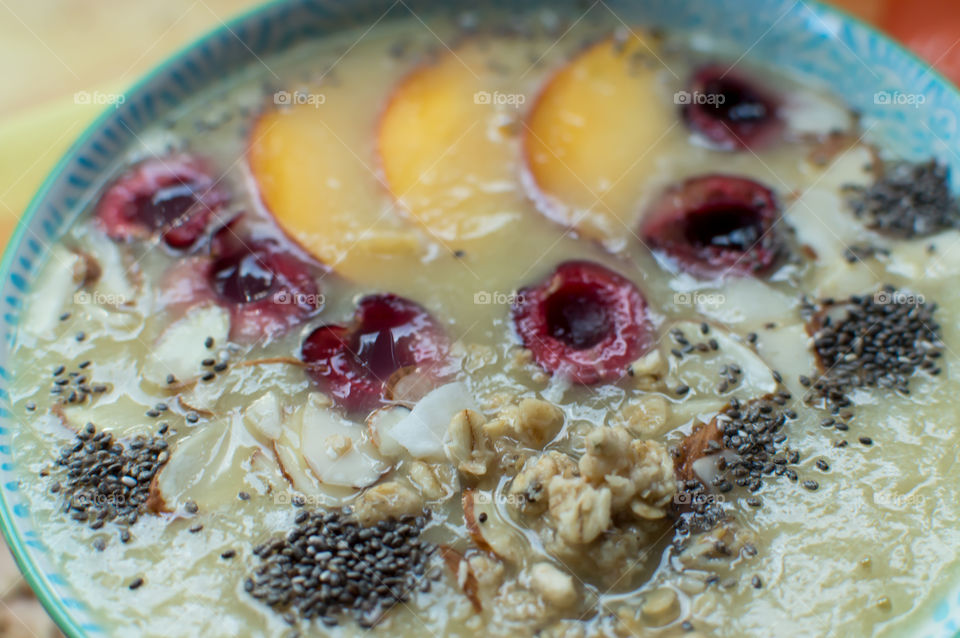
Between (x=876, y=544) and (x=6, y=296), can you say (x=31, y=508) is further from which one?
(x=876, y=544)
